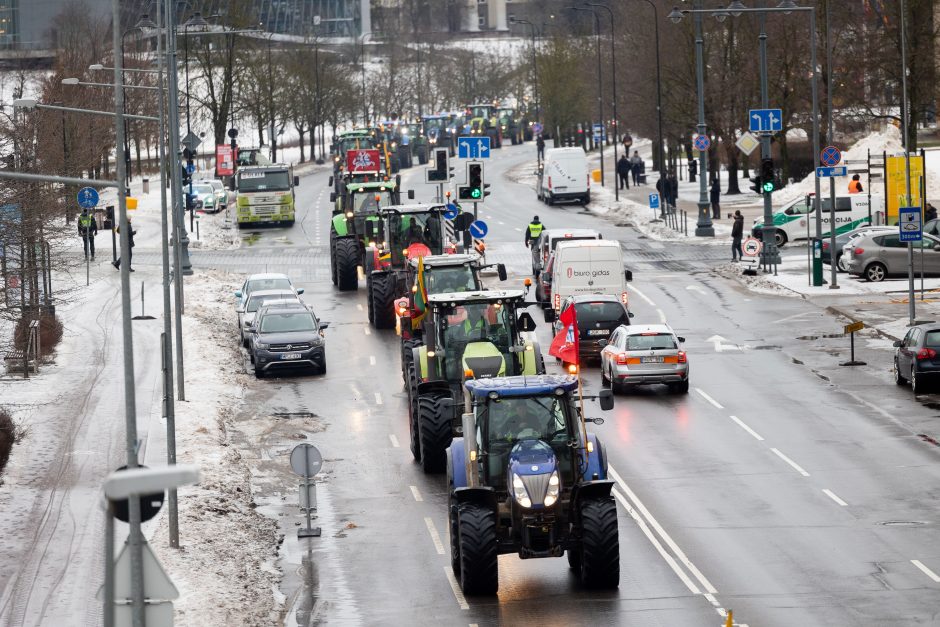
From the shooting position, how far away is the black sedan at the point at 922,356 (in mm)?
31172

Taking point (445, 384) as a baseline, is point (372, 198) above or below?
above

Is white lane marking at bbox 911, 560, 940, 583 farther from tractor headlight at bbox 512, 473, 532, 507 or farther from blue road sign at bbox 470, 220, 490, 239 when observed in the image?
blue road sign at bbox 470, 220, 490, 239

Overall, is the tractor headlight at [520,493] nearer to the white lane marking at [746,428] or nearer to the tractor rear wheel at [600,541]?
the tractor rear wheel at [600,541]

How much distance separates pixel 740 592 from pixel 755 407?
12.3m

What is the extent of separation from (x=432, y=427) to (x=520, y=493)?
7.53 metres

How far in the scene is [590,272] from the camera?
3959cm

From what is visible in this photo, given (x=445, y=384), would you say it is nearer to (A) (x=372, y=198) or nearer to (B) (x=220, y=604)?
(B) (x=220, y=604)

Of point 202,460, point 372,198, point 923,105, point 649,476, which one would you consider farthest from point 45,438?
point 923,105

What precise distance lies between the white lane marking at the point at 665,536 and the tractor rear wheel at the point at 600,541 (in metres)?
1.20

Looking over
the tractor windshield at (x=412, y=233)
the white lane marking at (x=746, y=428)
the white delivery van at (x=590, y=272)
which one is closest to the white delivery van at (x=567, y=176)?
the tractor windshield at (x=412, y=233)

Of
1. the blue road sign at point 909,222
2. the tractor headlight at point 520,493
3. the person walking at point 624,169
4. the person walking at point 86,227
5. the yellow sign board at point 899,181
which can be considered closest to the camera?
the tractor headlight at point 520,493

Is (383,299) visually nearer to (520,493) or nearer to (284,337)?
(284,337)

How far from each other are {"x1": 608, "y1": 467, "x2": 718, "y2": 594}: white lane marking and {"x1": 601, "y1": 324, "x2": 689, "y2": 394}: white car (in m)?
6.17

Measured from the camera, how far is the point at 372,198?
4938 cm
